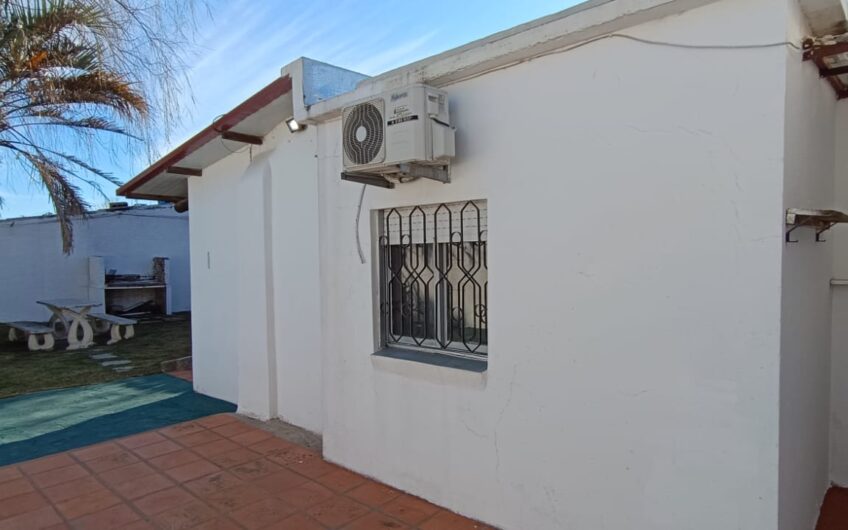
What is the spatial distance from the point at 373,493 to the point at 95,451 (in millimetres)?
3348

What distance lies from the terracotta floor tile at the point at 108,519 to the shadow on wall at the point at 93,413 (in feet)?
6.57

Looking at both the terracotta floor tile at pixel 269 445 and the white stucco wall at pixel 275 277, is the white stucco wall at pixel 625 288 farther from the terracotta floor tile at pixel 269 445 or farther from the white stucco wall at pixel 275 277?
the white stucco wall at pixel 275 277

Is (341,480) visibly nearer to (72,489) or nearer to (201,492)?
(201,492)

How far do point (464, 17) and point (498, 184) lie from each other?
208 centimetres

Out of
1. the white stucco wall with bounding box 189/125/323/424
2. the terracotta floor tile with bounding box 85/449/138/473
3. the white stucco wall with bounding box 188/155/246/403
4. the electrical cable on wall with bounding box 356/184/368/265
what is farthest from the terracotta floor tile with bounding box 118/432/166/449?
the electrical cable on wall with bounding box 356/184/368/265

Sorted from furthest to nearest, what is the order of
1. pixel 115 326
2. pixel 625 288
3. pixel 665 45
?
pixel 115 326 < pixel 625 288 < pixel 665 45

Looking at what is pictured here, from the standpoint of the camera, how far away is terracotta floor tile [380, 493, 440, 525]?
4.09 metres

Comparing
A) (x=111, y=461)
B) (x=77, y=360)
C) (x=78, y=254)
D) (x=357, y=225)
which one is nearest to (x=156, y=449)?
(x=111, y=461)

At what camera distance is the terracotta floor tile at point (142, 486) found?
4684 mm

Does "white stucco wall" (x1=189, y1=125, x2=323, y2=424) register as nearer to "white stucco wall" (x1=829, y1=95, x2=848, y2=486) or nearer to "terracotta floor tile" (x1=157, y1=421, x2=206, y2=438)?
"terracotta floor tile" (x1=157, y1=421, x2=206, y2=438)

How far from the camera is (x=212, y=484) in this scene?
15.9 ft

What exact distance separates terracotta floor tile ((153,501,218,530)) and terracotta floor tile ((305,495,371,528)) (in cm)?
82

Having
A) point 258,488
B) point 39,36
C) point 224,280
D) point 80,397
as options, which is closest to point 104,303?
point 80,397

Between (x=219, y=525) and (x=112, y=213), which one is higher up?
(x=112, y=213)
